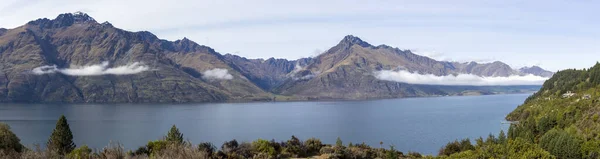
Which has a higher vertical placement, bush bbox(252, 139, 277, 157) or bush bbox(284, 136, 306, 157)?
bush bbox(252, 139, 277, 157)

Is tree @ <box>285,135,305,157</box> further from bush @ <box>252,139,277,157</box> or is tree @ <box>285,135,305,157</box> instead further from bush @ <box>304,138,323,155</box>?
bush @ <box>252,139,277,157</box>

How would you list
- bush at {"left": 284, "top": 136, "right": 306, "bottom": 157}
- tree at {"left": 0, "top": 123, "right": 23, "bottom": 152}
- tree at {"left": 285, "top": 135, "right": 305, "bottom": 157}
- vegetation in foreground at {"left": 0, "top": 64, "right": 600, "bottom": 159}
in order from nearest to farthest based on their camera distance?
vegetation in foreground at {"left": 0, "top": 64, "right": 600, "bottom": 159}, tree at {"left": 0, "top": 123, "right": 23, "bottom": 152}, bush at {"left": 284, "top": 136, "right": 306, "bottom": 157}, tree at {"left": 285, "top": 135, "right": 305, "bottom": 157}

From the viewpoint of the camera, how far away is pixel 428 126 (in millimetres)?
187000

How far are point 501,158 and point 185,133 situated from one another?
134684 mm

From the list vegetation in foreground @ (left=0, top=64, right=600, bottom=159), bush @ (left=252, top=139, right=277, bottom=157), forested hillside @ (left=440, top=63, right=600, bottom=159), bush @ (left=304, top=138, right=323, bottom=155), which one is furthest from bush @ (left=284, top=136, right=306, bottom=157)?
forested hillside @ (left=440, top=63, right=600, bottom=159)


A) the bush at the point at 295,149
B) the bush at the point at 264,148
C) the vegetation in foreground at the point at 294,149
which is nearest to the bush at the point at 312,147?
the vegetation in foreground at the point at 294,149

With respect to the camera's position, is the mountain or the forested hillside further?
the mountain

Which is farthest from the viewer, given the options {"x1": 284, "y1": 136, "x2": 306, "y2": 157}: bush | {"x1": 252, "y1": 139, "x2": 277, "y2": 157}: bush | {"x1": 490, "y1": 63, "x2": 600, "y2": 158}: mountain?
{"x1": 490, "y1": 63, "x2": 600, "y2": 158}: mountain

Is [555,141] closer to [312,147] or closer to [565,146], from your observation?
[565,146]

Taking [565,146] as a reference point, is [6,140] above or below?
above

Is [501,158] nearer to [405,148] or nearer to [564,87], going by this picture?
[405,148]

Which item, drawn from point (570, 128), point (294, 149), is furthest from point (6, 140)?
point (570, 128)

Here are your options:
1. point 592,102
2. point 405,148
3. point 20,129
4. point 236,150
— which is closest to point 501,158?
point 236,150

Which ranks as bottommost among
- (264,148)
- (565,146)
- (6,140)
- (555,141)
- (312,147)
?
(565,146)
